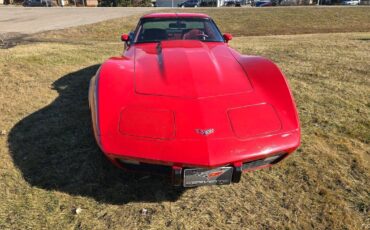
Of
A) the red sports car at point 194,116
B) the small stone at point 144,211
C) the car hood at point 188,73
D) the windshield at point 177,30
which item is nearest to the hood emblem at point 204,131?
the red sports car at point 194,116

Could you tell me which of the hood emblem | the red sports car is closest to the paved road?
the red sports car

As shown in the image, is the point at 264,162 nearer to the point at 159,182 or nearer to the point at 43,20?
the point at 159,182

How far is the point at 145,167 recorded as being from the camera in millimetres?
2268

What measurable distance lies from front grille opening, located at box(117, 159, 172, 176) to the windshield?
7.28 feet

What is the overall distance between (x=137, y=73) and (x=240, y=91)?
978mm

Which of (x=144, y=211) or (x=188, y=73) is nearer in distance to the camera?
(x=144, y=211)

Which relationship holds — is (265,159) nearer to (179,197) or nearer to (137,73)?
(179,197)

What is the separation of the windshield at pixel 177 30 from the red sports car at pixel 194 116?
1.01 m

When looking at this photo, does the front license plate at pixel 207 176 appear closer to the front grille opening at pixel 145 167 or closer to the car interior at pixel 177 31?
the front grille opening at pixel 145 167

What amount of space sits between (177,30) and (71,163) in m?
2.46

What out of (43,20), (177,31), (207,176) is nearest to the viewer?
(207,176)

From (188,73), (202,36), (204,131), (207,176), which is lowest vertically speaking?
(207,176)

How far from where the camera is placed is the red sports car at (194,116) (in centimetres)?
215

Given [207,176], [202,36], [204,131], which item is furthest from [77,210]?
[202,36]
